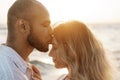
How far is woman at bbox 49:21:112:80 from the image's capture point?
7.95 ft

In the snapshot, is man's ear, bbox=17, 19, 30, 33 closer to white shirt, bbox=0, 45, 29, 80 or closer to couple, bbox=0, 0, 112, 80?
couple, bbox=0, 0, 112, 80

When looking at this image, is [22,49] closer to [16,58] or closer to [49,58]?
[16,58]

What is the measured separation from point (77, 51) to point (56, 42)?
0.15 metres

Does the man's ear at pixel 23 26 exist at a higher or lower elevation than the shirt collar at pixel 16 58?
higher

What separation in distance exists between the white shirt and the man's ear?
146mm

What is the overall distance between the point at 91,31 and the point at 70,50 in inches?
7.7

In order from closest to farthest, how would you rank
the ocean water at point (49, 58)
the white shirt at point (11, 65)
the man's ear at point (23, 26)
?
the white shirt at point (11, 65)
the man's ear at point (23, 26)
the ocean water at point (49, 58)

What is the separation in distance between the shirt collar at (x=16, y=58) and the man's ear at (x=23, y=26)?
0.14 metres

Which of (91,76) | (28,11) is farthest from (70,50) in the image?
(28,11)

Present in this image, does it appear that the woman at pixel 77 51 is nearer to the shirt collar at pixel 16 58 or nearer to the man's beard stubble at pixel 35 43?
the man's beard stubble at pixel 35 43

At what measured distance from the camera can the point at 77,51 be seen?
2.45m

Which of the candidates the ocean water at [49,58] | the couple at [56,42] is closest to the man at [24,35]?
the couple at [56,42]

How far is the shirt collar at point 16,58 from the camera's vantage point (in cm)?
232

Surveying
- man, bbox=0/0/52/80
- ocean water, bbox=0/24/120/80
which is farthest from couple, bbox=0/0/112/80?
ocean water, bbox=0/24/120/80
